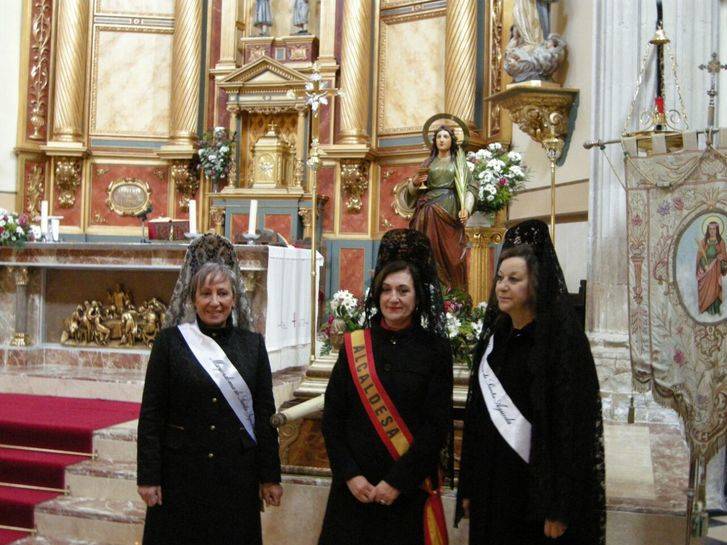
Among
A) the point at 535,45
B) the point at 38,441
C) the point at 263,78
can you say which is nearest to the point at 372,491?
the point at 38,441

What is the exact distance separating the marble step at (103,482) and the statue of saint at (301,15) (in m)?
7.98

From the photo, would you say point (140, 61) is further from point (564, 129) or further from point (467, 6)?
point (564, 129)

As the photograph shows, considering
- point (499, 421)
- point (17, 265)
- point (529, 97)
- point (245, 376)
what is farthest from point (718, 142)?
point (17, 265)

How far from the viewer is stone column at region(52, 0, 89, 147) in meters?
12.2

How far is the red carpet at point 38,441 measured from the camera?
17.5ft

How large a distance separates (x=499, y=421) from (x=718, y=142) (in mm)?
1901

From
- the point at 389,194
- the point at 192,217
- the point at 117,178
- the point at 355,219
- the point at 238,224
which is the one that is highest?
the point at 117,178

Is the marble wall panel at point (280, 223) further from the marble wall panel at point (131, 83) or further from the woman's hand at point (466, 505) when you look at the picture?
the woman's hand at point (466, 505)

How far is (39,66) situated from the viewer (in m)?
12.4

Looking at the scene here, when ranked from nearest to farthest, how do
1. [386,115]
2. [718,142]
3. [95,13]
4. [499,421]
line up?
[499,421] < [718,142] < [386,115] < [95,13]

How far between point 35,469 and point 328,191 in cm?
663

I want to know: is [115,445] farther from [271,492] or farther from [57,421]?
[271,492]

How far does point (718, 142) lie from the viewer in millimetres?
4047

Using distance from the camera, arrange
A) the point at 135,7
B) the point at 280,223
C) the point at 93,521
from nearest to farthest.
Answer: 1. the point at 93,521
2. the point at 280,223
3. the point at 135,7
